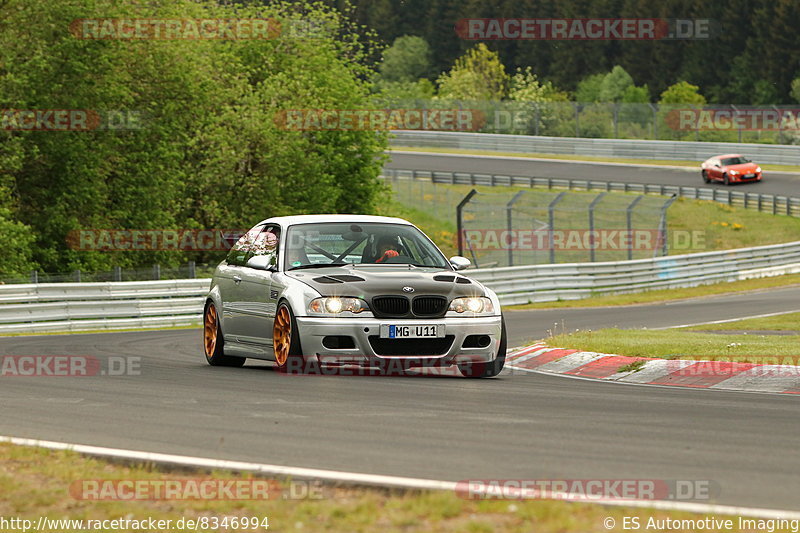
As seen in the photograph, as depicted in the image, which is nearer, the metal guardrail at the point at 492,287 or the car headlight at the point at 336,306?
the car headlight at the point at 336,306

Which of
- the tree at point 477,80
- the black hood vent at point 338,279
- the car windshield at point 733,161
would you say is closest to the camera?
the black hood vent at point 338,279

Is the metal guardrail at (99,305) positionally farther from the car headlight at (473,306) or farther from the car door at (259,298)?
the car headlight at (473,306)

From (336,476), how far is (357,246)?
21.4 feet

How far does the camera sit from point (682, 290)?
35.9 meters

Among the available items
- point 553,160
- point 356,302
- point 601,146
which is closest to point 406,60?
Result: point 601,146

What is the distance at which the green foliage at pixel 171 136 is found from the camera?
106ft

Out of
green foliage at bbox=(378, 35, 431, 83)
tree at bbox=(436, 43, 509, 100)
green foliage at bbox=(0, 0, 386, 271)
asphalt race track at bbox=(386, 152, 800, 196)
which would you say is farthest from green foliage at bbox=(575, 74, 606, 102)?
green foliage at bbox=(0, 0, 386, 271)

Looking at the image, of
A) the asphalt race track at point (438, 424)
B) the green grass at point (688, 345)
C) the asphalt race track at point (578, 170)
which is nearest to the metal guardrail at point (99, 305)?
the green grass at point (688, 345)

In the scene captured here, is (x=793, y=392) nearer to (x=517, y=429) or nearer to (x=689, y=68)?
(x=517, y=429)

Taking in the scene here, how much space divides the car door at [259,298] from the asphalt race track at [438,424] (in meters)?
0.36

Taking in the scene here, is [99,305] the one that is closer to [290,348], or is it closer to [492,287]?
[492,287]

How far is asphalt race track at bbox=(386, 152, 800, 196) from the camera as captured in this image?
6106 centimetres

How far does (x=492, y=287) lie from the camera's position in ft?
102

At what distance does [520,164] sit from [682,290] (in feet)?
121
